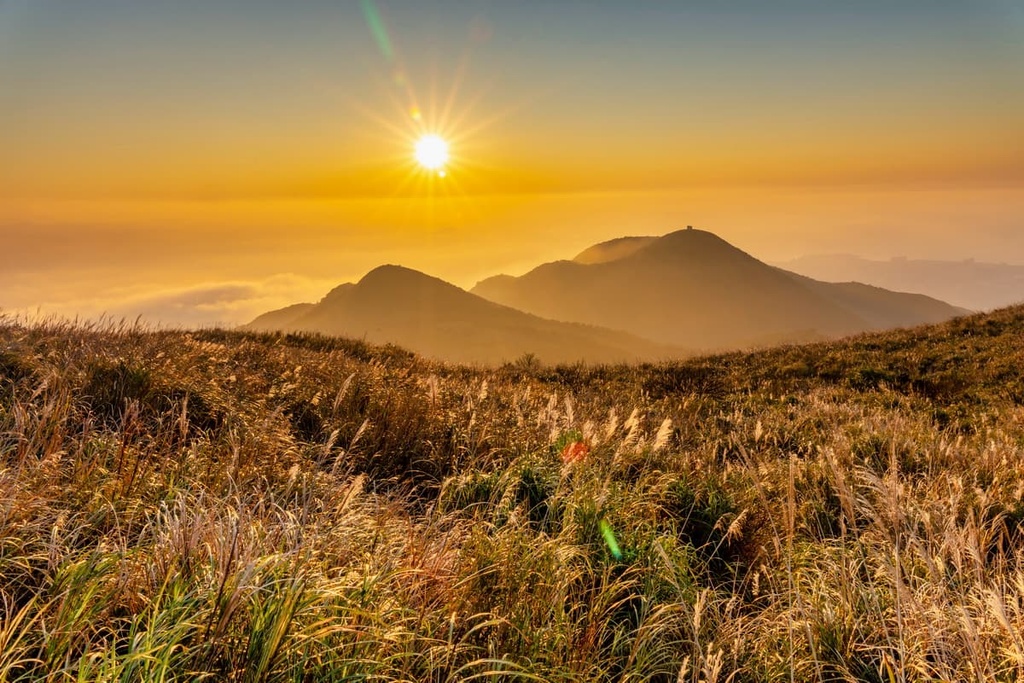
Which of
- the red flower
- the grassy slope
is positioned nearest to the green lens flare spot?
the grassy slope

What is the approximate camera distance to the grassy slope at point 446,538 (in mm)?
2396

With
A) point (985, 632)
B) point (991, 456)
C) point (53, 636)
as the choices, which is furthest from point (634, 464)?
point (53, 636)

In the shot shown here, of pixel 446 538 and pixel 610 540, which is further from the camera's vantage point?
pixel 610 540

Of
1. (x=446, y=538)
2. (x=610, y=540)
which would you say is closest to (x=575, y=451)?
(x=610, y=540)

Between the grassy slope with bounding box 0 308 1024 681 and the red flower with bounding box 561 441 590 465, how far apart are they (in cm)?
12

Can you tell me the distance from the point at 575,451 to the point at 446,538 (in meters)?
2.40

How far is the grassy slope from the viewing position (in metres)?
2.40

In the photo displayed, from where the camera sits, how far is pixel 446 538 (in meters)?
3.32

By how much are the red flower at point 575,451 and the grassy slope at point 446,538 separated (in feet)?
0.38

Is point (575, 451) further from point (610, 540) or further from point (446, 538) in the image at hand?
point (446, 538)

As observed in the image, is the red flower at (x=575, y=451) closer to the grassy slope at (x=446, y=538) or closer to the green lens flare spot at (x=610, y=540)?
the grassy slope at (x=446, y=538)

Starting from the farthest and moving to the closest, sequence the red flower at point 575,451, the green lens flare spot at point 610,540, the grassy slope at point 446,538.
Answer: the red flower at point 575,451
the green lens flare spot at point 610,540
the grassy slope at point 446,538

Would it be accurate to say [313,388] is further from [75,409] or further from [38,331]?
[38,331]

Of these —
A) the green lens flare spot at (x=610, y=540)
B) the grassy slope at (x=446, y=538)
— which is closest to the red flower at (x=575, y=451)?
the grassy slope at (x=446, y=538)
